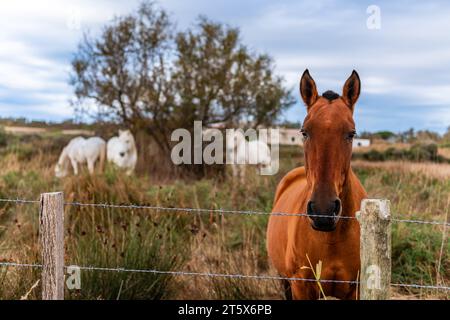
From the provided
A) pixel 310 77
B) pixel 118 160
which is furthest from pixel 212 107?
pixel 310 77

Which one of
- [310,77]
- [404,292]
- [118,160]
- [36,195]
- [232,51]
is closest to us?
[310,77]

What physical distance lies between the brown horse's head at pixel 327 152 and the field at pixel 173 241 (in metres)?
2.23

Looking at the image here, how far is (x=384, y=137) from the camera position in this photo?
21578 mm

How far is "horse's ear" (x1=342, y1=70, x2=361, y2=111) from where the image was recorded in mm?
3879

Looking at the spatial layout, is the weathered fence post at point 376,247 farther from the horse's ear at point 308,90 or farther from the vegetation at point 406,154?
the vegetation at point 406,154

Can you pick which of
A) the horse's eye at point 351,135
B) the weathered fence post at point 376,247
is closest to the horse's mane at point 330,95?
the horse's eye at point 351,135

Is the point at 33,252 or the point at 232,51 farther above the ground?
the point at 232,51

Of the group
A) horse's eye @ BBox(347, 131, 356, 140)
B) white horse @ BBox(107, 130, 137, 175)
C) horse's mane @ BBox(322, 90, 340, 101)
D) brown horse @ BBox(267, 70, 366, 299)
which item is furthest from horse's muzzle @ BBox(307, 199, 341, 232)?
white horse @ BBox(107, 130, 137, 175)

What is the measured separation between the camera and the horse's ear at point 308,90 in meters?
3.96

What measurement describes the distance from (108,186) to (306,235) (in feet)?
16.2

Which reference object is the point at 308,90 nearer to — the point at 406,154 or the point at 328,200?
the point at 328,200

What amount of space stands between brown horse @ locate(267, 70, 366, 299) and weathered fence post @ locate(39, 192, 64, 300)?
1.48 m
